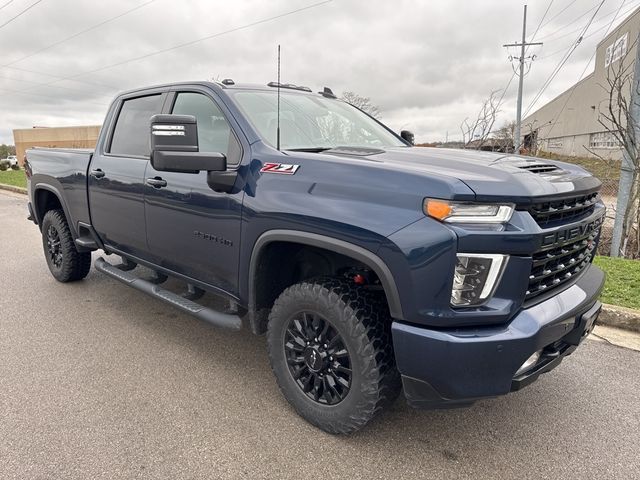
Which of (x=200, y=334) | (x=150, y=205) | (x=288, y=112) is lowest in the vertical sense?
(x=200, y=334)

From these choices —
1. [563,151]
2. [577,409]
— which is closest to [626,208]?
[577,409]

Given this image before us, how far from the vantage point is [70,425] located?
2635mm

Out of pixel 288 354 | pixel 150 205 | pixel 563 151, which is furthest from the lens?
pixel 563 151

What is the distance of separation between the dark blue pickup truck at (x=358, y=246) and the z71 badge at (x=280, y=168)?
1 cm

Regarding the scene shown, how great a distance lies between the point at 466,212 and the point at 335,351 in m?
1.03

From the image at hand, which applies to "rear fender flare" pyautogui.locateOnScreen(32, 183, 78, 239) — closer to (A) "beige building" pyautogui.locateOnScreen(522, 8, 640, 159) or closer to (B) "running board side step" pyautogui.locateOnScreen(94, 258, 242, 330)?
(B) "running board side step" pyautogui.locateOnScreen(94, 258, 242, 330)

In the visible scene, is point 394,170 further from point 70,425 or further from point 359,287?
point 70,425

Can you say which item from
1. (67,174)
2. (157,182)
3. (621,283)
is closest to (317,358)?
(157,182)

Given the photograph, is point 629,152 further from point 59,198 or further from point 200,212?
point 59,198

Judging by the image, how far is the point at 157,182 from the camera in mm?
3406

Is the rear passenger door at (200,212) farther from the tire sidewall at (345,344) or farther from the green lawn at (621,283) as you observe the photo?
the green lawn at (621,283)

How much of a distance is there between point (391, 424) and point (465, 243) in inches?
52.8

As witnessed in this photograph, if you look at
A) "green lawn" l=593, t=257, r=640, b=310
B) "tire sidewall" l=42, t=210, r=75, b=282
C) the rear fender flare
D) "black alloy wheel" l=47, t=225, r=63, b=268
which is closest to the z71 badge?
the rear fender flare

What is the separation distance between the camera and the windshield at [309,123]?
304 cm
